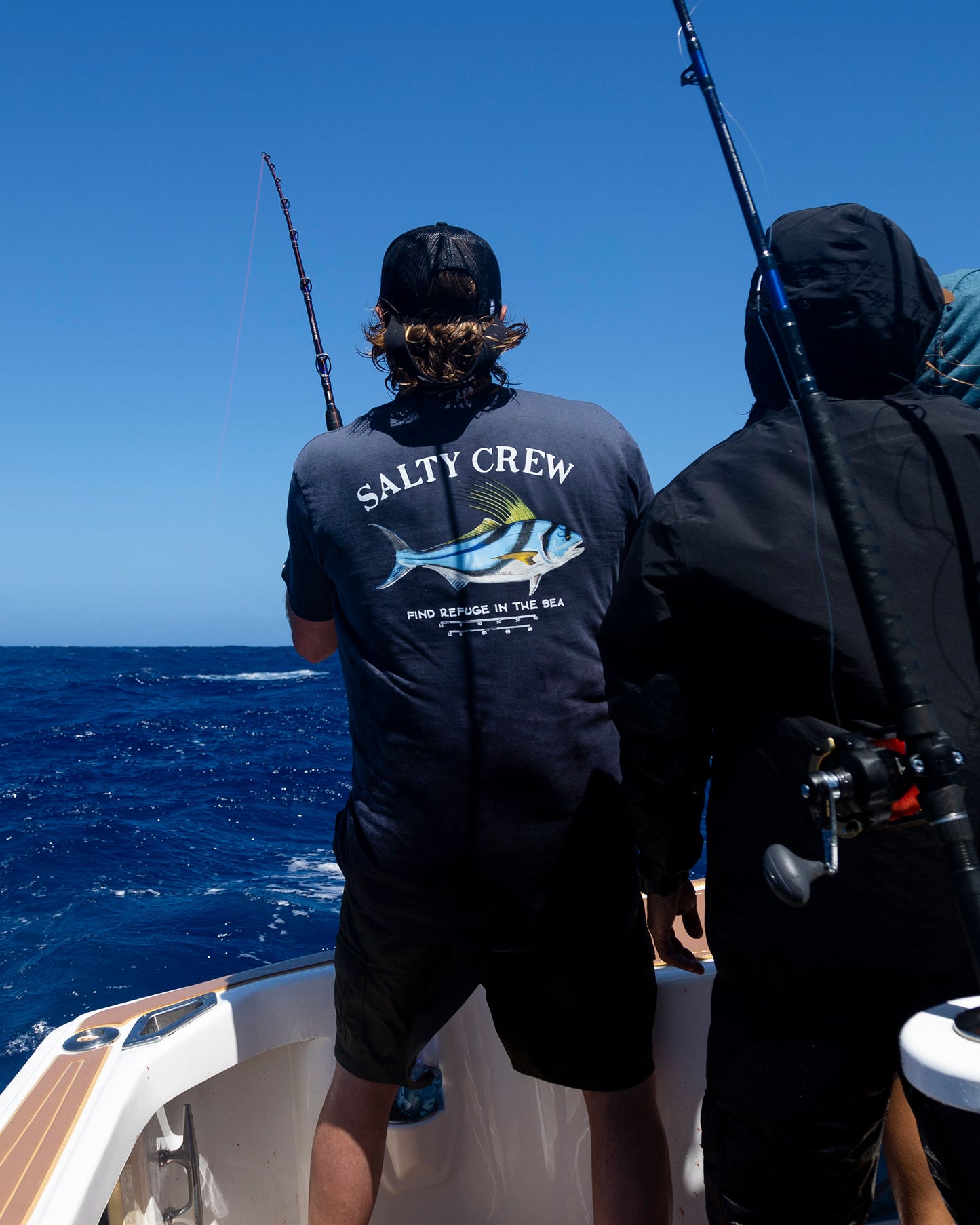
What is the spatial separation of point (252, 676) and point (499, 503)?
63.7 ft

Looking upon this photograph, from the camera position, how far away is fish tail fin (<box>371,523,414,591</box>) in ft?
4.48

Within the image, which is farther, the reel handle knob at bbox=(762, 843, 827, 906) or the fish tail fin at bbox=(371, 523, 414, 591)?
the fish tail fin at bbox=(371, 523, 414, 591)

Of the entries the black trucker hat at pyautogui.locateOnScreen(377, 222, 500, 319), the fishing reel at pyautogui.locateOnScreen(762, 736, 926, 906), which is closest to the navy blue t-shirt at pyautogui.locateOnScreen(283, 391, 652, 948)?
the black trucker hat at pyautogui.locateOnScreen(377, 222, 500, 319)

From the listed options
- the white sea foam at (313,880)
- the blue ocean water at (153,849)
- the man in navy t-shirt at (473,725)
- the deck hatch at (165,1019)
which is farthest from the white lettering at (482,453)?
the white sea foam at (313,880)

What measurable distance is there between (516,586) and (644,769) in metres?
0.32

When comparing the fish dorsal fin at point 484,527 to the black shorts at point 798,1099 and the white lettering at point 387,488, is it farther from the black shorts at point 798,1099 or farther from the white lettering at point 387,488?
the black shorts at point 798,1099

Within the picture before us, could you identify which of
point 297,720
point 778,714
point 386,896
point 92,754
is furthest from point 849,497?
point 297,720

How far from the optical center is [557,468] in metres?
1.39

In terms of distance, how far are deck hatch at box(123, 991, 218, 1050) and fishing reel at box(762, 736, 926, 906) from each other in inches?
52.7

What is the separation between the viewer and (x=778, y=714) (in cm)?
110

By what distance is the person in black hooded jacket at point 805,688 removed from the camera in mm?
1036

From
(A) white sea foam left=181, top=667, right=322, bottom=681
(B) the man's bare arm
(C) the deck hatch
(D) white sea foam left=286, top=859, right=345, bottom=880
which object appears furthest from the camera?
(A) white sea foam left=181, top=667, right=322, bottom=681

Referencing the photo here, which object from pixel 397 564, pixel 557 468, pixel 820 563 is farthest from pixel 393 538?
pixel 820 563

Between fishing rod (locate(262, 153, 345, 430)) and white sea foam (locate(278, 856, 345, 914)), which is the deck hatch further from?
white sea foam (locate(278, 856, 345, 914))
